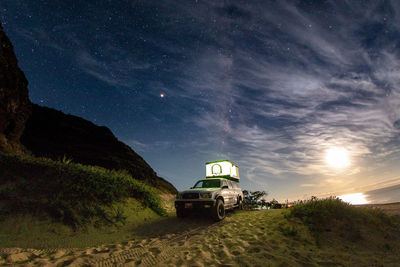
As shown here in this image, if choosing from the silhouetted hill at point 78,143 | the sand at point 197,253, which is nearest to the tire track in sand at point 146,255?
the sand at point 197,253

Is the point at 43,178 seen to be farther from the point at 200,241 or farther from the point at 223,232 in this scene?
the point at 223,232

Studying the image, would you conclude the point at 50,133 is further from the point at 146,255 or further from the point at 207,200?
the point at 146,255

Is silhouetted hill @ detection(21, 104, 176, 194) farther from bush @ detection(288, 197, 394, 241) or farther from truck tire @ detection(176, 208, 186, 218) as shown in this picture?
bush @ detection(288, 197, 394, 241)

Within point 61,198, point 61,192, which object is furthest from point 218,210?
point 61,192

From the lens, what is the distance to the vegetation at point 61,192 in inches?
237

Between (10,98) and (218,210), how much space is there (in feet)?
49.4

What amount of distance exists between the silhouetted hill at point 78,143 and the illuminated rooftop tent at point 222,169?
9909 mm

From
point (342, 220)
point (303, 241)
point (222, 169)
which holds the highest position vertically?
point (222, 169)

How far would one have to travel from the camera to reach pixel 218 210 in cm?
820

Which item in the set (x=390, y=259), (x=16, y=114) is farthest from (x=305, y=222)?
(x=16, y=114)

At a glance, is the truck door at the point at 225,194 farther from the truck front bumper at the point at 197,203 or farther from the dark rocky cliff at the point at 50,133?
the dark rocky cliff at the point at 50,133

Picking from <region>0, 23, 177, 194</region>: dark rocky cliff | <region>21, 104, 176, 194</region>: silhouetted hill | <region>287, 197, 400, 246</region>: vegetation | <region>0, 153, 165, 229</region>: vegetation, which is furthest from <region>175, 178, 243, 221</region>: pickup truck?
<region>21, 104, 176, 194</region>: silhouetted hill

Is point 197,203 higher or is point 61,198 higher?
point 61,198

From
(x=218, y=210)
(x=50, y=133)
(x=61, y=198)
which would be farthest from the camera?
(x=50, y=133)
